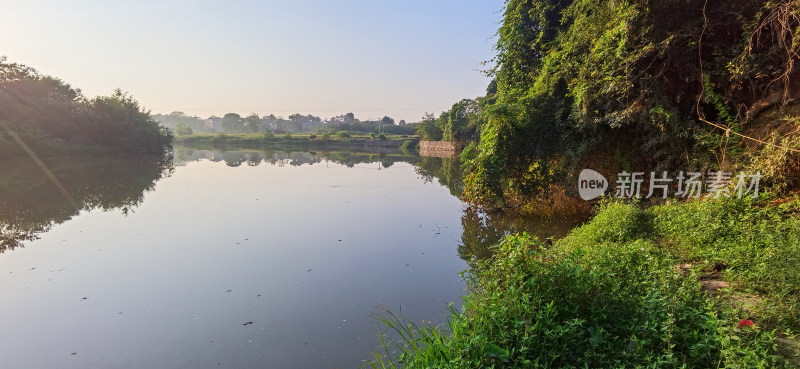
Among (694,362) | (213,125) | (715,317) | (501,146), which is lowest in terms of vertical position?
(694,362)

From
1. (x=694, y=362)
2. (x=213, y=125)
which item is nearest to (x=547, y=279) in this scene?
(x=694, y=362)

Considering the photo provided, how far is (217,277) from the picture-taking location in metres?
5.16

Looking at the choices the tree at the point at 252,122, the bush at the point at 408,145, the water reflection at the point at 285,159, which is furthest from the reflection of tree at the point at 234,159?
the tree at the point at 252,122

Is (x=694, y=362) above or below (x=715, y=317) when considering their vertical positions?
below

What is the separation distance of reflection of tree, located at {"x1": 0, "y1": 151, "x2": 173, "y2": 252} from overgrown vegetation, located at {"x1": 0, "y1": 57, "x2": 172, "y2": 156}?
6.46 meters

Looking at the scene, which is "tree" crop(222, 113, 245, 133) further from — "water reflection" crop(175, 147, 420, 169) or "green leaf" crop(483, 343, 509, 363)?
"green leaf" crop(483, 343, 509, 363)

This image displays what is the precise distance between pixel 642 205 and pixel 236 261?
785 cm

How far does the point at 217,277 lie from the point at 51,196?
10261mm

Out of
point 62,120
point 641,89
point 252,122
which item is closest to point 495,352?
point 641,89

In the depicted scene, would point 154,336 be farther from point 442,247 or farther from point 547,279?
point 442,247

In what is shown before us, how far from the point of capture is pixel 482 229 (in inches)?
322

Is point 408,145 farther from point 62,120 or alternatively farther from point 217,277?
point 217,277

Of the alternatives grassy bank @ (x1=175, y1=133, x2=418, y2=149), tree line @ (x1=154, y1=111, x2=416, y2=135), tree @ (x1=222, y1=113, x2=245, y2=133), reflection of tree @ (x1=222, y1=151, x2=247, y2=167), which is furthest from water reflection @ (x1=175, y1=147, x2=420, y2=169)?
tree @ (x1=222, y1=113, x2=245, y2=133)

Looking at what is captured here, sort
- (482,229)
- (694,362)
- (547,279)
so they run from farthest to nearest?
(482,229)
(547,279)
(694,362)
